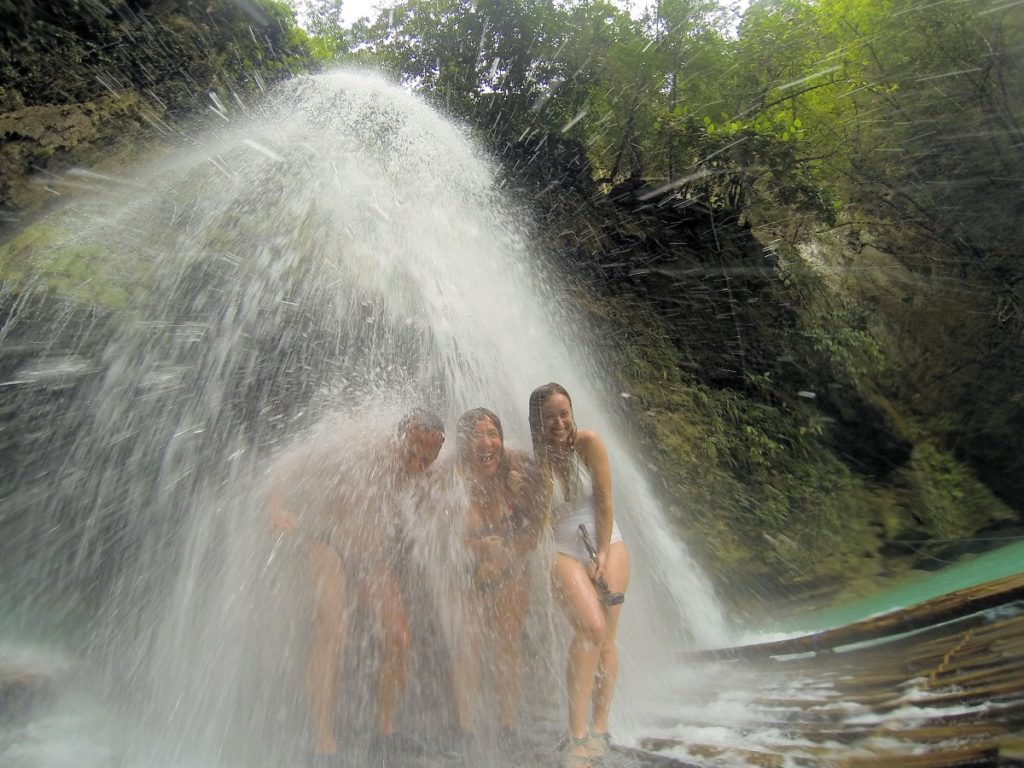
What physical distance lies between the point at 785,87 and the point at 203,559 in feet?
32.0

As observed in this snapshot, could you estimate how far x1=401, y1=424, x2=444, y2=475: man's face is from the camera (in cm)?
327

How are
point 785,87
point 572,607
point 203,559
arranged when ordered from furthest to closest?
point 785,87 → point 203,559 → point 572,607

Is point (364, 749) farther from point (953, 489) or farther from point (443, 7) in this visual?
point (443, 7)

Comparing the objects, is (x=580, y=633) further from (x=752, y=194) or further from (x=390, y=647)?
(x=752, y=194)

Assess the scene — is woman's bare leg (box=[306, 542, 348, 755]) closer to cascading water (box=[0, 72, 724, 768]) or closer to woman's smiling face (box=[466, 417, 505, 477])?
cascading water (box=[0, 72, 724, 768])

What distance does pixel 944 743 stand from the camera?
6.54ft

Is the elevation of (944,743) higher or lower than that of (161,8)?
lower

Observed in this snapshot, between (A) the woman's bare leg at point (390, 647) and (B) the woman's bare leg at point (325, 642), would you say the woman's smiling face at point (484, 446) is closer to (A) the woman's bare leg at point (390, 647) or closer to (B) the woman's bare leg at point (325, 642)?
(A) the woman's bare leg at point (390, 647)

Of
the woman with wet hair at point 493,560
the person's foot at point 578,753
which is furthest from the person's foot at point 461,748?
the person's foot at point 578,753

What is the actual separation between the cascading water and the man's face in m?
0.55

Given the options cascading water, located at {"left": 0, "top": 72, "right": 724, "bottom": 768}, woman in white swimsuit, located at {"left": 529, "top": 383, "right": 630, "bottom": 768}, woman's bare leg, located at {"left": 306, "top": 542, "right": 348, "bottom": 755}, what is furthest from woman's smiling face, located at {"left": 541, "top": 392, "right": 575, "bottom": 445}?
woman's bare leg, located at {"left": 306, "top": 542, "right": 348, "bottom": 755}

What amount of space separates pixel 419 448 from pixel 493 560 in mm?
664

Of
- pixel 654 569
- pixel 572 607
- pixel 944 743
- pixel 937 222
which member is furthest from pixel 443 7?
pixel 944 743

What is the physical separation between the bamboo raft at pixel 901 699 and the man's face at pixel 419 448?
1642 millimetres
